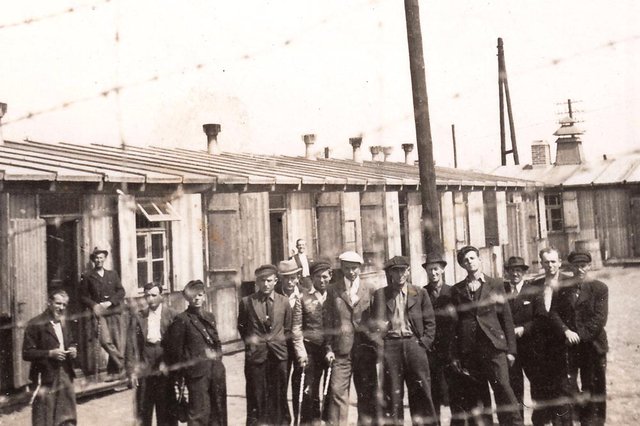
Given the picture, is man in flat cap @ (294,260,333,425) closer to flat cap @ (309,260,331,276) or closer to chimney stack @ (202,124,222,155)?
flat cap @ (309,260,331,276)

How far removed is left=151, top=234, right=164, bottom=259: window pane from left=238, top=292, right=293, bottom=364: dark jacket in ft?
16.9

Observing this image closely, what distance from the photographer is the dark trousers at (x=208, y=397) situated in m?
5.65

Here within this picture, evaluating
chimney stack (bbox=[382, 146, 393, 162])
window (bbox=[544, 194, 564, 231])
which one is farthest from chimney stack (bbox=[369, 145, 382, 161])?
window (bbox=[544, 194, 564, 231])

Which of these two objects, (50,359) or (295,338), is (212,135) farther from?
(50,359)

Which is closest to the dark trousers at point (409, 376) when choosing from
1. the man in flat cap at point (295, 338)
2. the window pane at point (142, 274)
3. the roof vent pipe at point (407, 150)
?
the man in flat cap at point (295, 338)

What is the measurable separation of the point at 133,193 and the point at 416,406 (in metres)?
5.86

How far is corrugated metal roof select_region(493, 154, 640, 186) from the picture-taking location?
25672 mm

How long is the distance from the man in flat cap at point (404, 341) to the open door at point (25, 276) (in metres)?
4.80

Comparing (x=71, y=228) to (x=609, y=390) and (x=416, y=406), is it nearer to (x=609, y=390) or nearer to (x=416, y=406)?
(x=416, y=406)

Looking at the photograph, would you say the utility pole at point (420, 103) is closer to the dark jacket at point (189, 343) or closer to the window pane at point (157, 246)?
the dark jacket at point (189, 343)

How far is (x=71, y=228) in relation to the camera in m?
9.31

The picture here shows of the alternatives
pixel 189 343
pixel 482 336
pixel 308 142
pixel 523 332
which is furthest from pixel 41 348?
pixel 308 142

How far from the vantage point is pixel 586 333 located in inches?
220

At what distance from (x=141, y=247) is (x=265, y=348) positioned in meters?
5.27
